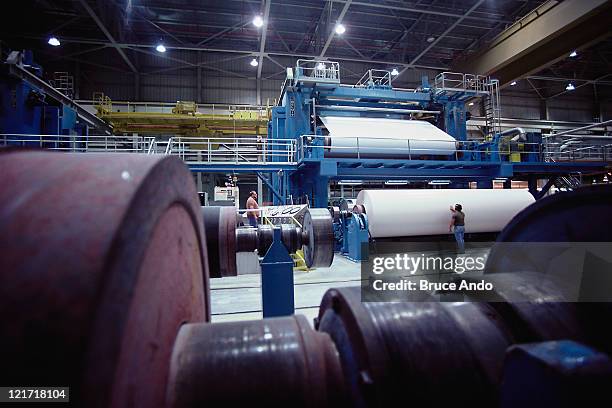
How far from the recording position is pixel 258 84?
56.5ft

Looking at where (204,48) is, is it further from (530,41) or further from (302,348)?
(302,348)

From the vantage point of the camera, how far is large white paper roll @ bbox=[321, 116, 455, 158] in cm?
769

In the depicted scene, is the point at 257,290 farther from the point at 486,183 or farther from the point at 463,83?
the point at 463,83

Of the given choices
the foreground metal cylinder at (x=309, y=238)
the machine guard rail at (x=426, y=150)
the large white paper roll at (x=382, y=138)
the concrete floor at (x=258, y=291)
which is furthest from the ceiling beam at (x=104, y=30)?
the foreground metal cylinder at (x=309, y=238)

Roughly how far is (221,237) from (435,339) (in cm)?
167

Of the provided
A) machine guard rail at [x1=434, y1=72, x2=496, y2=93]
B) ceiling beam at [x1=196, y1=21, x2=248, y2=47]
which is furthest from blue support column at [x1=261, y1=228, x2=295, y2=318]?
ceiling beam at [x1=196, y1=21, x2=248, y2=47]

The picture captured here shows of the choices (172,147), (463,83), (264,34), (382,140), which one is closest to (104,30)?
(264,34)

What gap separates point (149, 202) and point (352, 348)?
0.50 m

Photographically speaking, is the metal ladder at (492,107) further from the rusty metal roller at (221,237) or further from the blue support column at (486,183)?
the rusty metal roller at (221,237)

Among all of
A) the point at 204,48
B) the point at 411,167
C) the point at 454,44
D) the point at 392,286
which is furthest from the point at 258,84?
the point at 392,286

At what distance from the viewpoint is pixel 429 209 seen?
6344 mm

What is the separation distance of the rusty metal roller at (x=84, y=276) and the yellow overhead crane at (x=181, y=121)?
42.9 feet

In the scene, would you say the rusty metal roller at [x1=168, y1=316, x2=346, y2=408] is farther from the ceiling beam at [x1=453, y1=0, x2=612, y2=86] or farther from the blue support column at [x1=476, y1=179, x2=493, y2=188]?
the ceiling beam at [x1=453, y1=0, x2=612, y2=86]

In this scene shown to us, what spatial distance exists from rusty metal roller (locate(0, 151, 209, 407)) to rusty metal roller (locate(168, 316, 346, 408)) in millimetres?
62
